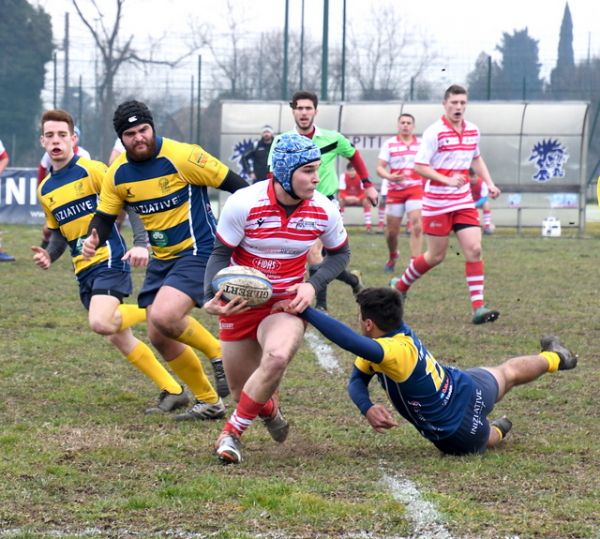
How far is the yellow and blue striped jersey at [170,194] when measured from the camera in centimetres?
629

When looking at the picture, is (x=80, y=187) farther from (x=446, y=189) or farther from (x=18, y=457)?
(x=446, y=189)

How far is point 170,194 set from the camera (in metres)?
6.32

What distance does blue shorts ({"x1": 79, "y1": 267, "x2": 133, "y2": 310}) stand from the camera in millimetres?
6840

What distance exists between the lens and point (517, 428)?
611cm

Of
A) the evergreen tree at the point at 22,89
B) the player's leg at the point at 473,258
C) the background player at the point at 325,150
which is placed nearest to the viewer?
the background player at the point at 325,150

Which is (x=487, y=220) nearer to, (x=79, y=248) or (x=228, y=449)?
(x=79, y=248)

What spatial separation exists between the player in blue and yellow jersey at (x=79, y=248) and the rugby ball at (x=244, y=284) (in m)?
1.60

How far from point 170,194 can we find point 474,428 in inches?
84.2

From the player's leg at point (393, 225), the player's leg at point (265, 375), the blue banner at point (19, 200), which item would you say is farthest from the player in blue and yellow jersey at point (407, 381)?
the blue banner at point (19, 200)

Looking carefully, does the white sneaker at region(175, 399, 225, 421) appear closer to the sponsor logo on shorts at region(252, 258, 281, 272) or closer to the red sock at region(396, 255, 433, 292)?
the sponsor logo on shorts at region(252, 258, 281, 272)

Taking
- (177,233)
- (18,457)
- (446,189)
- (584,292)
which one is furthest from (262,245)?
(584,292)

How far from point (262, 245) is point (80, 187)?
206 centimetres

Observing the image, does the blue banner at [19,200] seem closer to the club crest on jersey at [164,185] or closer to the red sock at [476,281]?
the red sock at [476,281]

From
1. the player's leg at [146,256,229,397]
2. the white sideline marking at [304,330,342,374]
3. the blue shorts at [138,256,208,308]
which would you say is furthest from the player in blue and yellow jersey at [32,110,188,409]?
the white sideline marking at [304,330,342,374]
